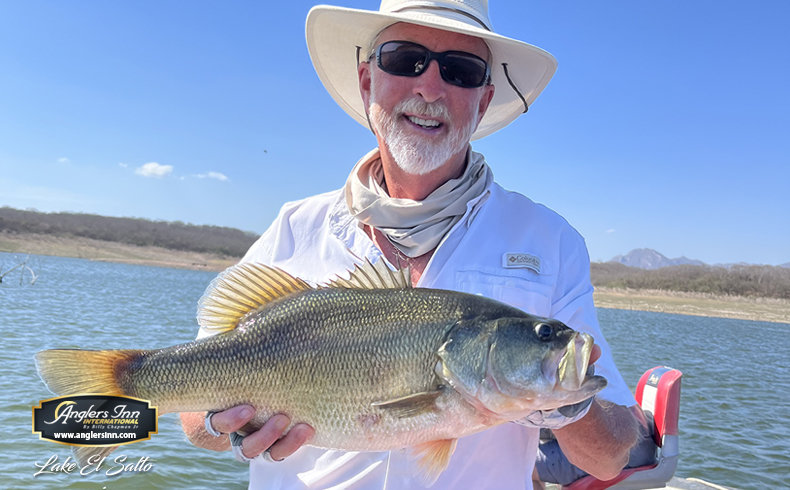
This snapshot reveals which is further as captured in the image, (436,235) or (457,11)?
(457,11)

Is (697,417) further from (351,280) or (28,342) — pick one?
(28,342)

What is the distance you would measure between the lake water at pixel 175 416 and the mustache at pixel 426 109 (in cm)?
213

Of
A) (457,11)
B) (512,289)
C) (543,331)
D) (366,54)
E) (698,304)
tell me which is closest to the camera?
(543,331)

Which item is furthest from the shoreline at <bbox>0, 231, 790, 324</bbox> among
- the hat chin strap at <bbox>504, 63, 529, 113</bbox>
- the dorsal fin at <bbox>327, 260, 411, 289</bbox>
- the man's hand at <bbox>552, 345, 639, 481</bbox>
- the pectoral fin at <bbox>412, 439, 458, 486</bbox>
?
the pectoral fin at <bbox>412, 439, 458, 486</bbox>

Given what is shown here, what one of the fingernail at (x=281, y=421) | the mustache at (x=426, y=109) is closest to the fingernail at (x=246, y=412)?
the fingernail at (x=281, y=421)

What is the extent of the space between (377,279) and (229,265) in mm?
57860

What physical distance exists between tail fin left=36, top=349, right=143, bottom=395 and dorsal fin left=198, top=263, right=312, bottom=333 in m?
0.38

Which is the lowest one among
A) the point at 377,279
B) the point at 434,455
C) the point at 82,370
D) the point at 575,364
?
the point at 434,455

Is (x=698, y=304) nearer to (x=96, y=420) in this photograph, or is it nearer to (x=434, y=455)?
(x=434, y=455)

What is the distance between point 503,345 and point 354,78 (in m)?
2.76

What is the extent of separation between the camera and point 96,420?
2.42 meters

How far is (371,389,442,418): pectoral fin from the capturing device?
226 cm

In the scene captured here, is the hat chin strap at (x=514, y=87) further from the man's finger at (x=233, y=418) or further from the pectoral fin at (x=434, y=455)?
the man's finger at (x=233, y=418)

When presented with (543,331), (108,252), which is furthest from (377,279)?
(108,252)
